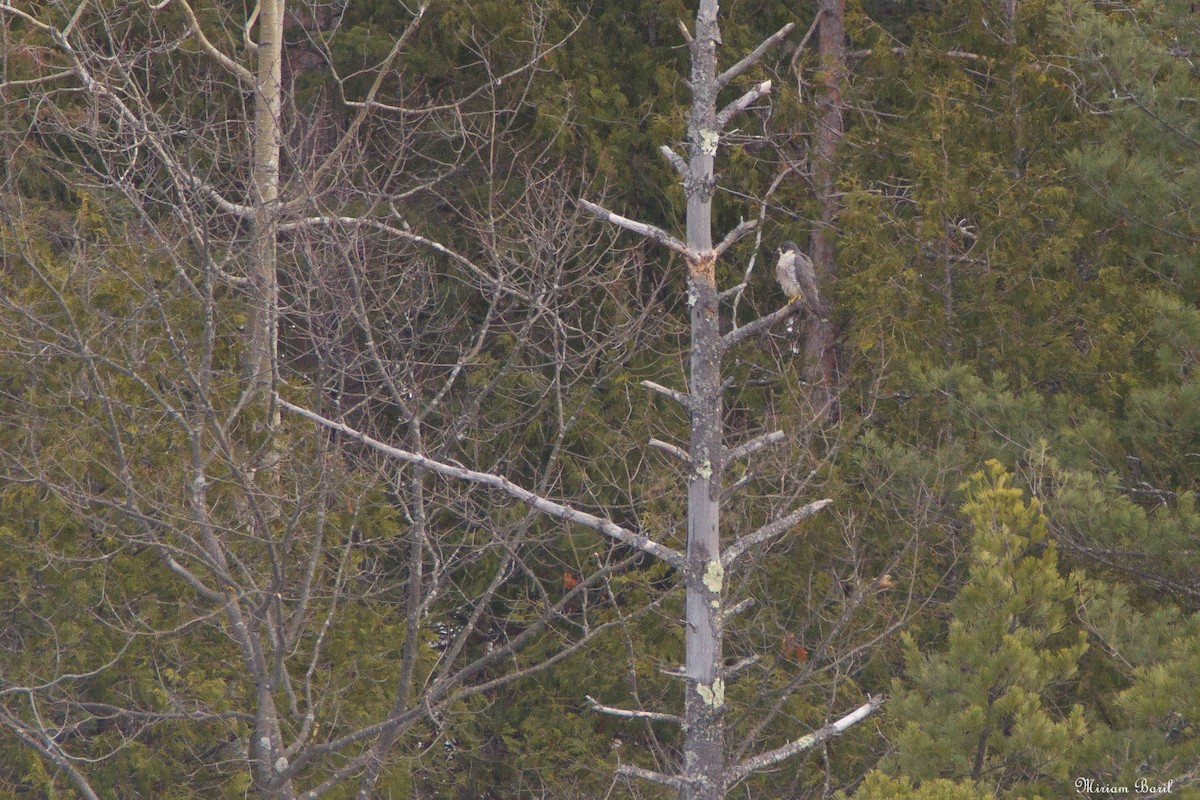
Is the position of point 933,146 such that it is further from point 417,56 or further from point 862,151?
point 417,56

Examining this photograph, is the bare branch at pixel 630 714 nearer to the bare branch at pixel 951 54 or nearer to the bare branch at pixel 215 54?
the bare branch at pixel 215 54

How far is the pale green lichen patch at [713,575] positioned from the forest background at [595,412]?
Result: 0.29m

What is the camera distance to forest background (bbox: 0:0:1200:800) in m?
7.99

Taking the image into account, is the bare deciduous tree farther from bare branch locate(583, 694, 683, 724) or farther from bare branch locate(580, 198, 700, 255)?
bare branch locate(580, 198, 700, 255)

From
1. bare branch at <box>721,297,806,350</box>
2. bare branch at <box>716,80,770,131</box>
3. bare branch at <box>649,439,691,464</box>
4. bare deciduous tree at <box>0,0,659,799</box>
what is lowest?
bare deciduous tree at <box>0,0,659,799</box>

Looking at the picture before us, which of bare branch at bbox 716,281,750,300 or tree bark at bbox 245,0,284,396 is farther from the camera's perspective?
tree bark at bbox 245,0,284,396

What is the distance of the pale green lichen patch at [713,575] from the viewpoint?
6.75 metres

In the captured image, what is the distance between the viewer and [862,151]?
11969mm

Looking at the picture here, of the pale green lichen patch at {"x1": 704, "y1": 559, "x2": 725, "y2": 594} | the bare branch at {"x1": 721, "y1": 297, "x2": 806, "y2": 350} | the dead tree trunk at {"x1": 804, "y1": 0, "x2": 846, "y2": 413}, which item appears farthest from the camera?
the dead tree trunk at {"x1": 804, "y1": 0, "x2": 846, "y2": 413}

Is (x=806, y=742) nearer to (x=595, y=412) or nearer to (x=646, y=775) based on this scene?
(x=646, y=775)

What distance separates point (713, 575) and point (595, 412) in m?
5.32

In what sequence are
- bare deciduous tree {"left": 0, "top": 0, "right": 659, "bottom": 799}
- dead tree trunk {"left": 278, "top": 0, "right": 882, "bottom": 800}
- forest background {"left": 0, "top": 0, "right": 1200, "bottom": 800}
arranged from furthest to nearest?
bare deciduous tree {"left": 0, "top": 0, "right": 659, "bottom": 799}
forest background {"left": 0, "top": 0, "right": 1200, "bottom": 800}
dead tree trunk {"left": 278, "top": 0, "right": 882, "bottom": 800}

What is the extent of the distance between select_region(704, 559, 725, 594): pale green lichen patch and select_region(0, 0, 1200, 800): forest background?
0.96 ft

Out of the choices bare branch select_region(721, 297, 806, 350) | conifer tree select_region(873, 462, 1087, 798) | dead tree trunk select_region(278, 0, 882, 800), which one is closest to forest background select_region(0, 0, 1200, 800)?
conifer tree select_region(873, 462, 1087, 798)
